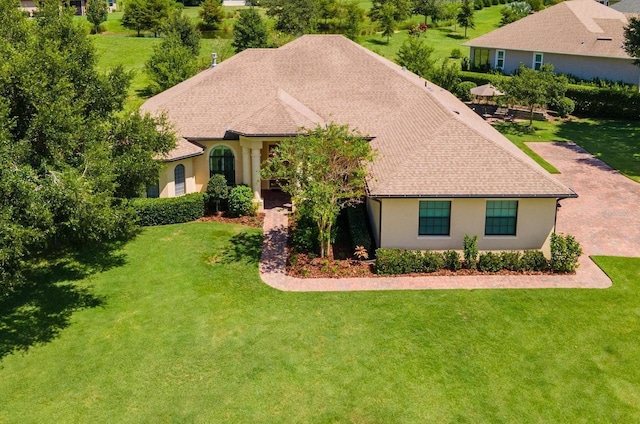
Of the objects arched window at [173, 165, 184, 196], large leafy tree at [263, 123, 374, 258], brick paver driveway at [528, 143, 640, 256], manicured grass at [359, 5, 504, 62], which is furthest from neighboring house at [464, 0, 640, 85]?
arched window at [173, 165, 184, 196]

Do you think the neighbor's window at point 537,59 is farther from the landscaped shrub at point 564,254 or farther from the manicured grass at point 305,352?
the landscaped shrub at point 564,254

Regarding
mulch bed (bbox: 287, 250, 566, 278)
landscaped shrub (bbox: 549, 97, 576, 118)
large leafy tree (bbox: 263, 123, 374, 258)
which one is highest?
landscaped shrub (bbox: 549, 97, 576, 118)

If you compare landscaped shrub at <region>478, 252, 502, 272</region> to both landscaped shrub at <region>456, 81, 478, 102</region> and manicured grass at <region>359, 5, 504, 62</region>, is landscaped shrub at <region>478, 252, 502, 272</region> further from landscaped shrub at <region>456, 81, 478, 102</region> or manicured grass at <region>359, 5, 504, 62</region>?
manicured grass at <region>359, 5, 504, 62</region>

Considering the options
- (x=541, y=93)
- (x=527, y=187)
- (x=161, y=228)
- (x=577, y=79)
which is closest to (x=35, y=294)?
(x=161, y=228)

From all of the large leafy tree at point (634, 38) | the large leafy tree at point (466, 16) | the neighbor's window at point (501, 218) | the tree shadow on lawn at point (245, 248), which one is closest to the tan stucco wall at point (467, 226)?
the neighbor's window at point (501, 218)

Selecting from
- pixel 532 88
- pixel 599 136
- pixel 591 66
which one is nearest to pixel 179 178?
pixel 532 88

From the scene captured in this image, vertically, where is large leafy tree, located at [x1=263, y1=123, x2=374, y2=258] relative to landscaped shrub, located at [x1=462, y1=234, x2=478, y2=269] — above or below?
above
